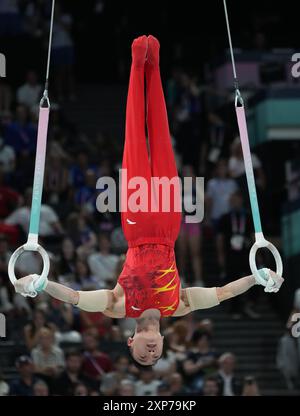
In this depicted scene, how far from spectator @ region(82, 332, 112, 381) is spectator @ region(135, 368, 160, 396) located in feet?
1.27

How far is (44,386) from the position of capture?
12398 millimetres

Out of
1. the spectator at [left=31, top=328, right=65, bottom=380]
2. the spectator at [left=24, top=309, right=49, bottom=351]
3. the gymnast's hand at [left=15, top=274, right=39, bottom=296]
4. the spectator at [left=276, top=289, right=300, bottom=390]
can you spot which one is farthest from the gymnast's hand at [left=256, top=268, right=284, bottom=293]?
the spectator at [left=276, top=289, right=300, bottom=390]

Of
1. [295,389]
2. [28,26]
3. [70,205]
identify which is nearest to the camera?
[295,389]

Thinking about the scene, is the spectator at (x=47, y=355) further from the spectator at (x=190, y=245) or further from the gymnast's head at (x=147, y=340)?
the gymnast's head at (x=147, y=340)

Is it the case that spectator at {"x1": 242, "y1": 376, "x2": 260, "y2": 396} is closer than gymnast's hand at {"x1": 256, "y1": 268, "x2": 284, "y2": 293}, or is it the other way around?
gymnast's hand at {"x1": 256, "y1": 268, "x2": 284, "y2": 293}

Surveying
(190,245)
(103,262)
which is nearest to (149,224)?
(103,262)

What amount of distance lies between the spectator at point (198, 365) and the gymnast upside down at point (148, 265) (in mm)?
3002

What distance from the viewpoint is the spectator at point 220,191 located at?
51.1 ft

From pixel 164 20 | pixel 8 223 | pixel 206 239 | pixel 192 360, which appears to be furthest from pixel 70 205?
pixel 164 20

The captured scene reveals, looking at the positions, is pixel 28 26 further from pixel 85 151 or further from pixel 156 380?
pixel 156 380

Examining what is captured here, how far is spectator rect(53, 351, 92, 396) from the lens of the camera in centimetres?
1248

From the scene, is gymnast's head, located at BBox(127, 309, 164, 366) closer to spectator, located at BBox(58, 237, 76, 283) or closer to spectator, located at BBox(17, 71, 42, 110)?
spectator, located at BBox(58, 237, 76, 283)

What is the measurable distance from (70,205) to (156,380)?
10.6ft

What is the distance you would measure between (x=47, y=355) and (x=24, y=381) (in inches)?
19.9
